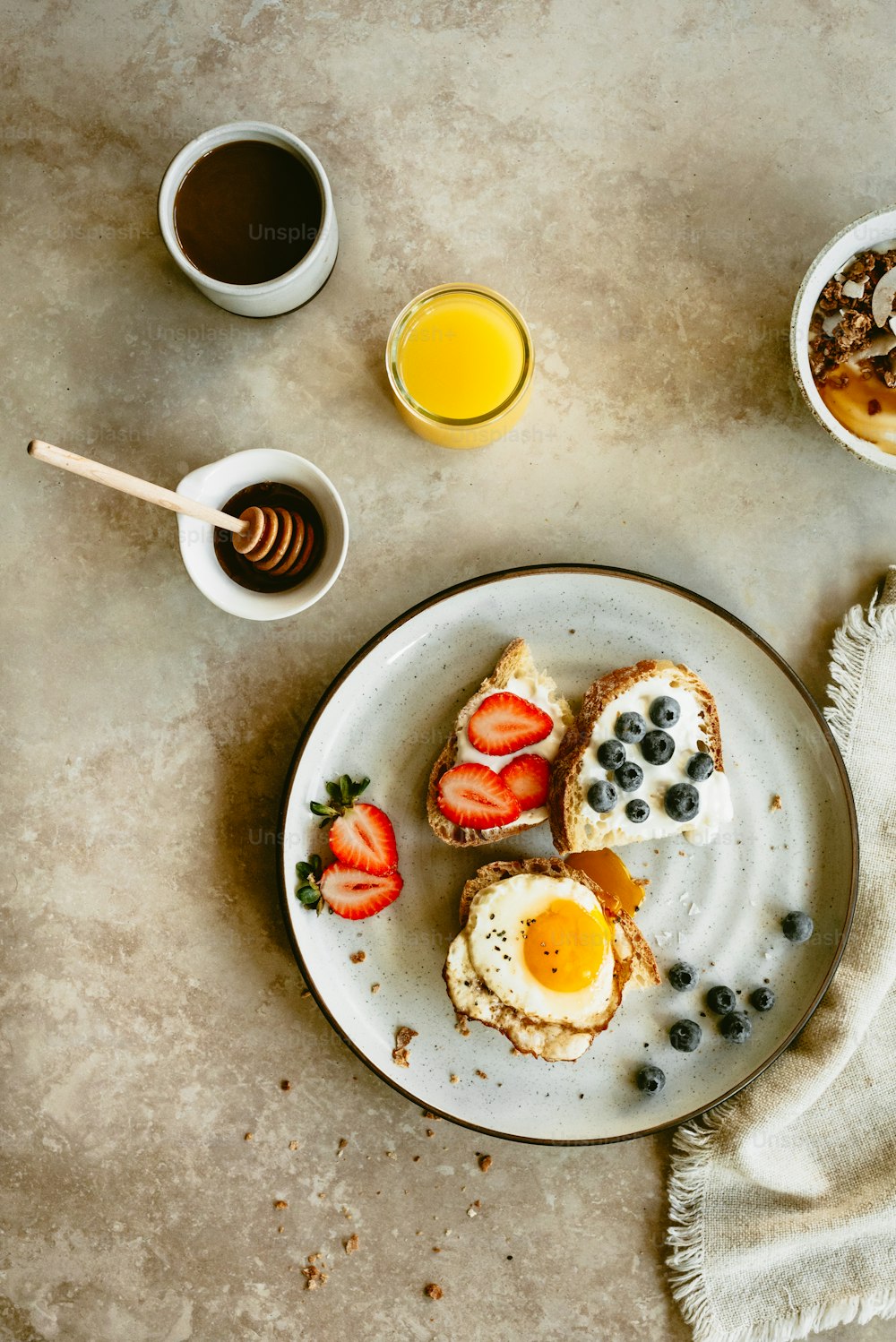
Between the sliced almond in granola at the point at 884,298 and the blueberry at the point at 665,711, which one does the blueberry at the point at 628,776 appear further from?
the sliced almond in granola at the point at 884,298

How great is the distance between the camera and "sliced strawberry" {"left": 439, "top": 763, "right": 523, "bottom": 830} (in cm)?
216

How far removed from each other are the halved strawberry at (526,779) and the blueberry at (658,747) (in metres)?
0.27

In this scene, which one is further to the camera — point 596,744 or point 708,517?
point 708,517

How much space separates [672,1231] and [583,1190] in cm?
27

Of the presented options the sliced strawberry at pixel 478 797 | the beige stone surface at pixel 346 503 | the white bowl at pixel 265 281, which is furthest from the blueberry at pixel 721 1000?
the white bowl at pixel 265 281

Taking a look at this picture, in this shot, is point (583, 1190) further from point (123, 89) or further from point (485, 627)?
point (123, 89)

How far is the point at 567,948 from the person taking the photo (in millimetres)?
2086

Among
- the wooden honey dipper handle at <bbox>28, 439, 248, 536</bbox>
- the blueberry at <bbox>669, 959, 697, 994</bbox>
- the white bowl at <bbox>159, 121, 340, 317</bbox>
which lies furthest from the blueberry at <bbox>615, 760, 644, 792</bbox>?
the white bowl at <bbox>159, 121, 340, 317</bbox>

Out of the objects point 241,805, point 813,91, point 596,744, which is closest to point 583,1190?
point 596,744

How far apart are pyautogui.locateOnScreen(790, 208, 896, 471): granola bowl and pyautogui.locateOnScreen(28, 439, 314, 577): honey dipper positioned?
1.34 metres

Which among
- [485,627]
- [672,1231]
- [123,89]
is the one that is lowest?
[672,1231]

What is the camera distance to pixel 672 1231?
2.38 m

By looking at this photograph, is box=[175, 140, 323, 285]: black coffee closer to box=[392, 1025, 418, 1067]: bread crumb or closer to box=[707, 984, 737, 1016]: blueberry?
box=[392, 1025, 418, 1067]: bread crumb

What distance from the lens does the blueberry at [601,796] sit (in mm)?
2078
